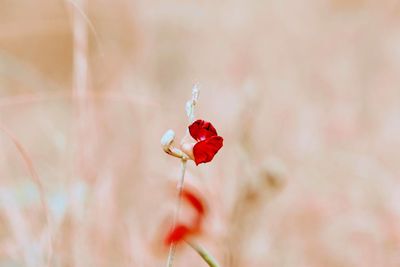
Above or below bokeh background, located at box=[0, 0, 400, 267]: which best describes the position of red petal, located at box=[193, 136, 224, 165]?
below

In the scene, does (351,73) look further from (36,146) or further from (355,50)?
(36,146)

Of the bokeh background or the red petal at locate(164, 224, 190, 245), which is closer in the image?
the red petal at locate(164, 224, 190, 245)

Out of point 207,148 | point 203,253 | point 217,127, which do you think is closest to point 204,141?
point 207,148

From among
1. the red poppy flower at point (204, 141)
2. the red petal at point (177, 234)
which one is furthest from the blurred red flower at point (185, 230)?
the red poppy flower at point (204, 141)

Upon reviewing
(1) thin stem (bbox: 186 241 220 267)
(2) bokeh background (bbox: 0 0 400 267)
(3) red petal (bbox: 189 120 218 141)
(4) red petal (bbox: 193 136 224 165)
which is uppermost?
(2) bokeh background (bbox: 0 0 400 267)

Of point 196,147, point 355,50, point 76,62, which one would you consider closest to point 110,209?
point 76,62

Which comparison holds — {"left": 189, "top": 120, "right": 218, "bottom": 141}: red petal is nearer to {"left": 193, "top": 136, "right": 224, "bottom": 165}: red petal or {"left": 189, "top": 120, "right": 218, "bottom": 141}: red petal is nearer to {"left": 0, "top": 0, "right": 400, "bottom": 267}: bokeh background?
{"left": 193, "top": 136, "right": 224, "bottom": 165}: red petal

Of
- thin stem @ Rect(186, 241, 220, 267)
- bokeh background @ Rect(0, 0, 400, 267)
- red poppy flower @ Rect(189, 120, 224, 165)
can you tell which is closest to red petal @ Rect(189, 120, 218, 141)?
red poppy flower @ Rect(189, 120, 224, 165)

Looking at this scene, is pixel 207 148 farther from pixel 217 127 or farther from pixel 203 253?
pixel 217 127
